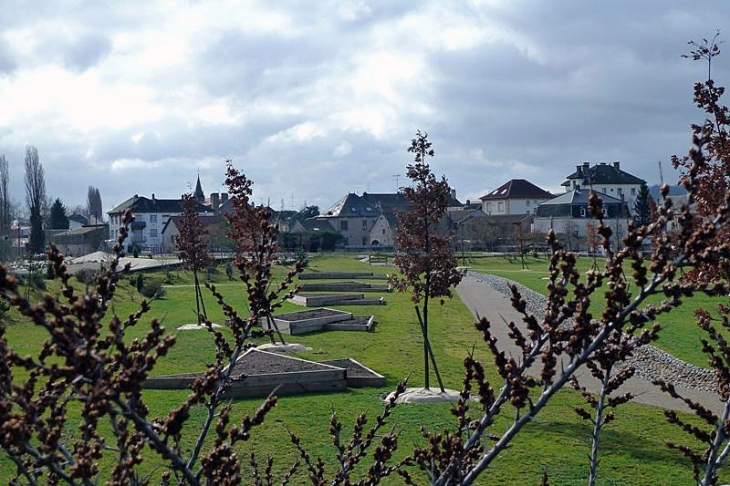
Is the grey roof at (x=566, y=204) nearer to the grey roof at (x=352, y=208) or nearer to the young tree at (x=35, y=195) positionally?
the grey roof at (x=352, y=208)

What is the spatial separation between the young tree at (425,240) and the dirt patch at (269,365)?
8.78ft

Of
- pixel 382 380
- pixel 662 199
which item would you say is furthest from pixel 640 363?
pixel 662 199

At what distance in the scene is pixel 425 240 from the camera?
16.0 m

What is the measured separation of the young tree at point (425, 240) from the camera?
1578 cm

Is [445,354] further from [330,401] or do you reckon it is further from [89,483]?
[89,483]

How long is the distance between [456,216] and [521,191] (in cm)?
1271

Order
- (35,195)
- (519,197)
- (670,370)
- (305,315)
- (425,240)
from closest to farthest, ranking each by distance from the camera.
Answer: (425,240) < (670,370) < (305,315) < (35,195) < (519,197)

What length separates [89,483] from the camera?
308cm

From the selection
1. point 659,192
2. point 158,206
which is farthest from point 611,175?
point 659,192

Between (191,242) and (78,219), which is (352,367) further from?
(78,219)

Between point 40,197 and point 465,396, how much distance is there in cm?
6818

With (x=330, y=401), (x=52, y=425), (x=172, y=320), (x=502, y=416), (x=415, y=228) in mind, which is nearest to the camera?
(x=52, y=425)

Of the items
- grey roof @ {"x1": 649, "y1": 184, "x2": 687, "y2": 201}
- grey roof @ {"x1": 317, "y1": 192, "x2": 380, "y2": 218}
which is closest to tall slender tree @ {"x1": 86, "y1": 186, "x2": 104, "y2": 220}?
grey roof @ {"x1": 317, "y1": 192, "x2": 380, "y2": 218}

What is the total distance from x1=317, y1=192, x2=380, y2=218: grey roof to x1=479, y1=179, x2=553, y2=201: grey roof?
21925 millimetres
